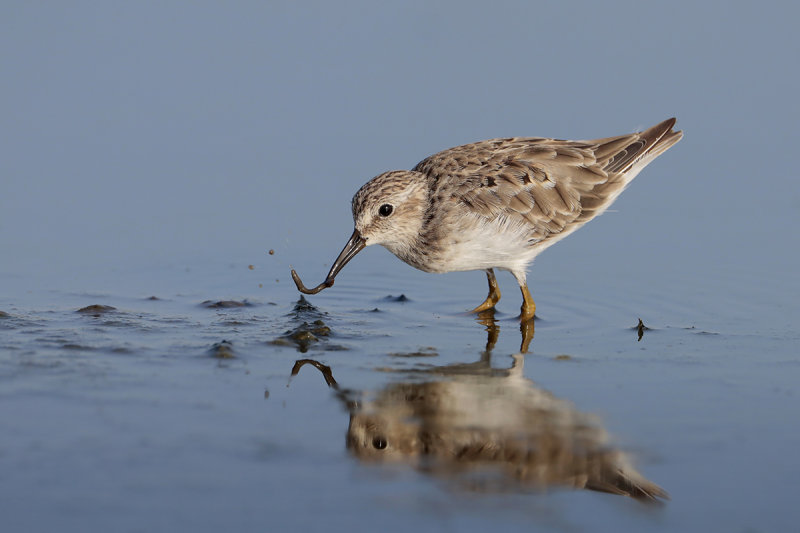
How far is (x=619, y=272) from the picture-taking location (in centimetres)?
976

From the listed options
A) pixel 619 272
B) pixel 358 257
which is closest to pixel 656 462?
pixel 619 272

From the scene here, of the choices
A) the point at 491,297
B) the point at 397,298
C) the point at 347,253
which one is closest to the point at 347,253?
the point at 347,253

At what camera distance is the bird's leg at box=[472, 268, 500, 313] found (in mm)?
9133

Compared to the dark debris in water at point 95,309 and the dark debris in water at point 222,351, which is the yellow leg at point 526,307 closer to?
the dark debris in water at point 222,351

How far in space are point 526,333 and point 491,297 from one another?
1045 mm

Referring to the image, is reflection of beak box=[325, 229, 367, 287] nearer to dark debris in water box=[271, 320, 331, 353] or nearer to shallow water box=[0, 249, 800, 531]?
shallow water box=[0, 249, 800, 531]

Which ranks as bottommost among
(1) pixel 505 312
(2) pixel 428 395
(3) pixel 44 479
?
(3) pixel 44 479

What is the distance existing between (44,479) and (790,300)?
6725mm

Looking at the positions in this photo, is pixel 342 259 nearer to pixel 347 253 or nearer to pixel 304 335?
pixel 347 253

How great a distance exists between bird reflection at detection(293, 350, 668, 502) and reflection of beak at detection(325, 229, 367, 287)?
1831 millimetres

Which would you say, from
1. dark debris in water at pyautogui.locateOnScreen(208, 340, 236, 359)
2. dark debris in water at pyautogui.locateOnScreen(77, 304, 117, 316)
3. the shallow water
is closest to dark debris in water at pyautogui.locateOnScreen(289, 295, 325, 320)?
the shallow water

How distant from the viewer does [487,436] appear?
18.7ft

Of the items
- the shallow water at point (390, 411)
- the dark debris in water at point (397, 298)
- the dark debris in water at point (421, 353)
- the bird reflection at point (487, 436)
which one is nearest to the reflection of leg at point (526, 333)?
the shallow water at point (390, 411)

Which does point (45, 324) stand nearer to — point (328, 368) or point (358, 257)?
point (328, 368)
